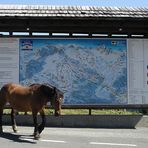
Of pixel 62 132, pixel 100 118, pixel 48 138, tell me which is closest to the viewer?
pixel 48 138

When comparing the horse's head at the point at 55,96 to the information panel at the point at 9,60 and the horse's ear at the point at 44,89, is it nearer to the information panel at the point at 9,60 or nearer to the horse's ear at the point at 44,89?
the horse's ear at the point at 44,89

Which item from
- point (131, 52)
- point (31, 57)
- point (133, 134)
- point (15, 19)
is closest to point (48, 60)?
point (31, 57)

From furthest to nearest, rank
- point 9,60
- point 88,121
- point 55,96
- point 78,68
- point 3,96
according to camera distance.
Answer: point 78,68, point 9,60, point 88,121, point 3,96, point 55,96

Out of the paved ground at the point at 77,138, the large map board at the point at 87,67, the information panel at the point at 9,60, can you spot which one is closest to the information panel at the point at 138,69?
the large map board at the point at 87,67

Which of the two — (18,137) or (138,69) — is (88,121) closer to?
(138,69)

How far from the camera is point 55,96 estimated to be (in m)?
12.8

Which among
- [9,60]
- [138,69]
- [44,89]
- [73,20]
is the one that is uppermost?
[73,20]

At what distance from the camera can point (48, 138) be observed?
42.3 feet

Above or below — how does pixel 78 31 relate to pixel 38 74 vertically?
above

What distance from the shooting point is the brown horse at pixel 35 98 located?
12.8 metres

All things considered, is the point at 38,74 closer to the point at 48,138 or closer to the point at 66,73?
the point at 66,73

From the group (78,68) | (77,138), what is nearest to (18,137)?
(77,138)

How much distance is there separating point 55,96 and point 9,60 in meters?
3.98

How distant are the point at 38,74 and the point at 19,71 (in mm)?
689
